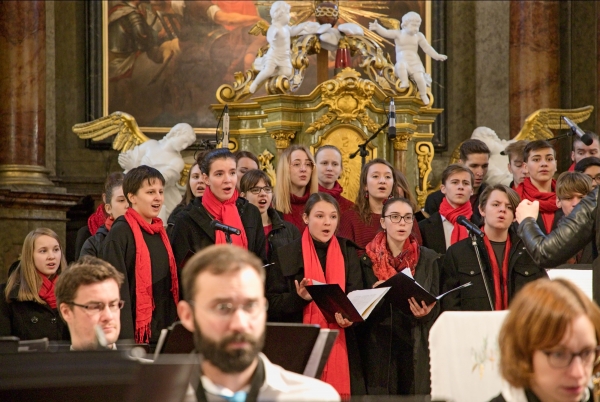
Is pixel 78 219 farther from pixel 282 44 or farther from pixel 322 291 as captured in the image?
pixel 322 291

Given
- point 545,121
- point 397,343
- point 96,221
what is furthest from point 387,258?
point 545,121

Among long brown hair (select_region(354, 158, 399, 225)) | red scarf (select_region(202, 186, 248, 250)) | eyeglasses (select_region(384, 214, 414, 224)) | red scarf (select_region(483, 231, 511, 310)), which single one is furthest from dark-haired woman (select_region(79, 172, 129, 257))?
red scarf (select_region(483, 231, 511, 310))

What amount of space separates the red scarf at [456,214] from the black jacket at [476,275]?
0.58 meters

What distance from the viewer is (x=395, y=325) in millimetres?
5738

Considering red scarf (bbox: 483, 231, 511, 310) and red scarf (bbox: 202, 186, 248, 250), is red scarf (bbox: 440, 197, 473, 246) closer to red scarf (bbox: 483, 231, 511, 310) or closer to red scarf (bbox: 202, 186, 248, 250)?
red scarf (bbox: 483, 231, 511, 310)

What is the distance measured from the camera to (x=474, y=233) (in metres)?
5.66

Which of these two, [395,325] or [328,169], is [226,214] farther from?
[328,169]

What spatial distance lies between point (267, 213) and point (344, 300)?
54.1 inches

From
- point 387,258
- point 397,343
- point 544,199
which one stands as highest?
point 544,199

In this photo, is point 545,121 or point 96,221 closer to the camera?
point 96,221

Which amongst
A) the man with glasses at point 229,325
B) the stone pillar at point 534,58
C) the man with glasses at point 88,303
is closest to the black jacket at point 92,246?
the man with glasses at point 88,303

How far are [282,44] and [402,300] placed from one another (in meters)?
3.90

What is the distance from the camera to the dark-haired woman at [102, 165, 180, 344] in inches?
208

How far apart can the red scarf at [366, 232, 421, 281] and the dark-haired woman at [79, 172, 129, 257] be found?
1.69 meters
